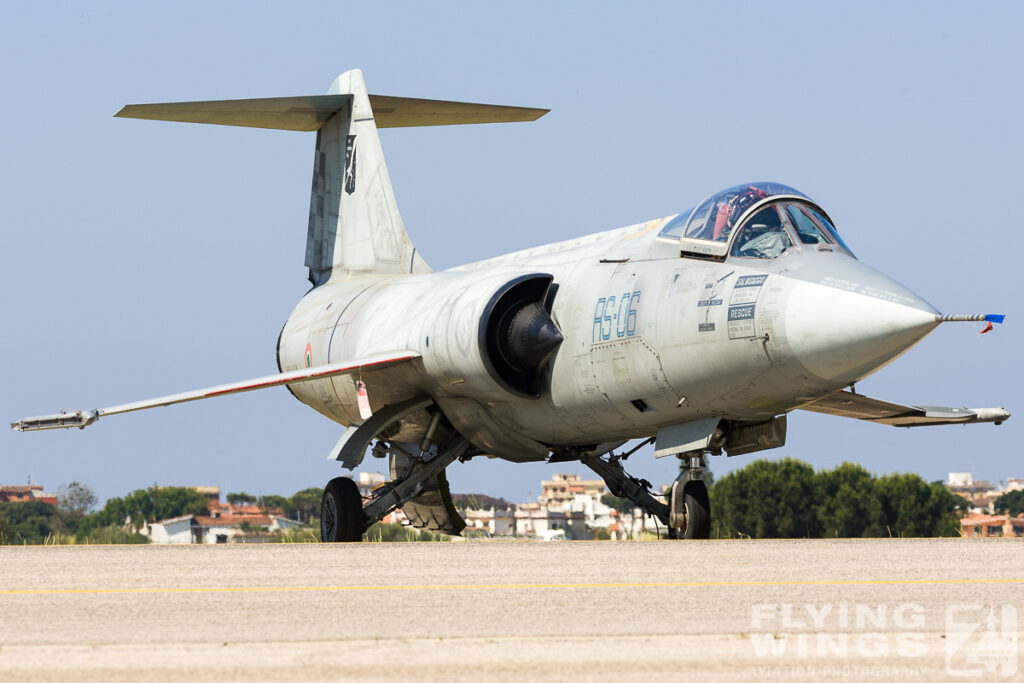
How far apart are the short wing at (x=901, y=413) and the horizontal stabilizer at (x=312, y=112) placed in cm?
830

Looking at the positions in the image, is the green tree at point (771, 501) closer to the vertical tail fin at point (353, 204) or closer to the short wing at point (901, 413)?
the vertical tail fin at point (353, 204)

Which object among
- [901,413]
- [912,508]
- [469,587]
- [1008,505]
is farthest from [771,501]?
[469,587]

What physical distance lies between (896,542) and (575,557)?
10.4ft

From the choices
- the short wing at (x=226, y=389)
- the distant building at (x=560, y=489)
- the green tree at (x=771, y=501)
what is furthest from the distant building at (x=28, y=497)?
the distant building at (x=560, y=489)

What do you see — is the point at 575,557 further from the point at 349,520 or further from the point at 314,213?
the point at 314,213

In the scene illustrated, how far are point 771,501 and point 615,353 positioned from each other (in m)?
57.9

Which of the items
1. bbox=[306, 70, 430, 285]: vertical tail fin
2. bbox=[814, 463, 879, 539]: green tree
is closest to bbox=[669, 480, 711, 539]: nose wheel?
bbox=[306, 70, 430, 285]: vertical tail fin

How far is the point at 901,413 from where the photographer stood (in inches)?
578

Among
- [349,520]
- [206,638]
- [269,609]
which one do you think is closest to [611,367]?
[349,520]

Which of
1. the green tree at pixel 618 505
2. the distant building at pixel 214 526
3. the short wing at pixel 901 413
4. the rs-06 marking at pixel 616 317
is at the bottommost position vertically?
the distant building at pixel 214 526

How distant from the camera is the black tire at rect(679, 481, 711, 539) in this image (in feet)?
39.0

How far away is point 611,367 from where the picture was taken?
12.8 m

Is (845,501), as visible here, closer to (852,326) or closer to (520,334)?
(520,334)

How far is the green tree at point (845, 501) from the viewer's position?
2516 inches
